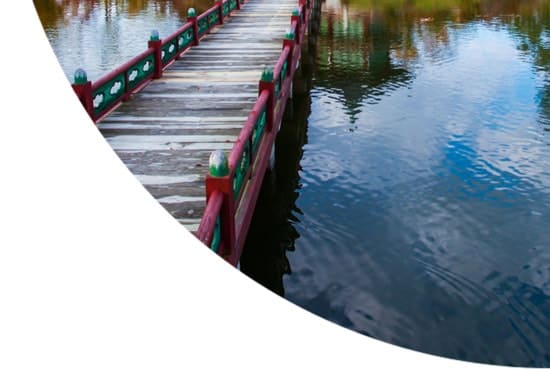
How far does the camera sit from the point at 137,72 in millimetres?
12828

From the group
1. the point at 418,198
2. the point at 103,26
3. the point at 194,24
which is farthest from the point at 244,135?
the point at 103,26

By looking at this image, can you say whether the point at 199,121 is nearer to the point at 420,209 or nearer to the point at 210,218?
the point at 420,209

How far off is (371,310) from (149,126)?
16.2 feet

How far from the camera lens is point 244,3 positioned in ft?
89.5

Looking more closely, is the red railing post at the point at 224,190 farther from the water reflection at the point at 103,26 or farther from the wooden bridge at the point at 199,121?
the water reflection at the point at 103,26

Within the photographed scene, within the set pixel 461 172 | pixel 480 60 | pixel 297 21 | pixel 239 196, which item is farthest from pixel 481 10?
pixel 239 196

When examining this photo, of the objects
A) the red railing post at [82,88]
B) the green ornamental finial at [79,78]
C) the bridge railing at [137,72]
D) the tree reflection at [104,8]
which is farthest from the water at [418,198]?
the tree reflection at [104,8]

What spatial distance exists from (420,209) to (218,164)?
6901mm

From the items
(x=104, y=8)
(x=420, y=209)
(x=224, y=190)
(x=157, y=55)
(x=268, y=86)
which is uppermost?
(x=104, y=8)

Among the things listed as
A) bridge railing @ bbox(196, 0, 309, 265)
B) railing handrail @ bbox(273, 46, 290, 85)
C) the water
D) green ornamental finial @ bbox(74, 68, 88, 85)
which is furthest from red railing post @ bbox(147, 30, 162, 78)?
green ornamental finial @ bbox(74, 68, 88, 85)

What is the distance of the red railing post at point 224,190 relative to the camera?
6.23 m

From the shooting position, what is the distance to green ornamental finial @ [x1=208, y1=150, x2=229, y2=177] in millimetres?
6134

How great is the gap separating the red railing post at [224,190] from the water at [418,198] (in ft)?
8.99

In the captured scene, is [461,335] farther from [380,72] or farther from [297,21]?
[380,72]
